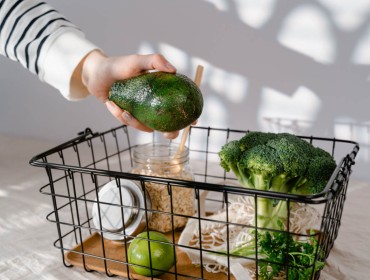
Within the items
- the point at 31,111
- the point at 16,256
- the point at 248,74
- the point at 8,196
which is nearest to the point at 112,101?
the point at 16,256

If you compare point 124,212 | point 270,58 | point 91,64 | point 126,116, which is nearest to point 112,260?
point 124,212

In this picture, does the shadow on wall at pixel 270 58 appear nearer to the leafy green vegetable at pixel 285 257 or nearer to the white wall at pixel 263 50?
the white wall at pixel 263 50

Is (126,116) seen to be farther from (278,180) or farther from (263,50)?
(263,50)

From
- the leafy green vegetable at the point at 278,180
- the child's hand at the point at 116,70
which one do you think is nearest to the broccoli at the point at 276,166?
the leafy green vegetable at the point at 278,180

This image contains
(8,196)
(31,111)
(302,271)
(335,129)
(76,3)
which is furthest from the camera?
(31,111)

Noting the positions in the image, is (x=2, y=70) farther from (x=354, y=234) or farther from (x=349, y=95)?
(x=354, y=234)

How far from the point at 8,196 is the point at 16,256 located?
11.7 inches

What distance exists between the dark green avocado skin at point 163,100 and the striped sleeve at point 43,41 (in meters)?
0.20

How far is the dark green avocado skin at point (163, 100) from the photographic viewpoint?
0.59 m

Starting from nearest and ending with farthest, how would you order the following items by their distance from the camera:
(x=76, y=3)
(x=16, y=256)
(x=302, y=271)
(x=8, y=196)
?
(x=302, y=271)
(x=16, y=256)
(x=8, y=196)
(x=76, y=3)

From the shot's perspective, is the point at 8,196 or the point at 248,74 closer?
the point at 8,196

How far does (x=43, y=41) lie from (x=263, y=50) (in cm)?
58

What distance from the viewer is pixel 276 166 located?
0.65 metres

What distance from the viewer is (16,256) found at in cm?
77
